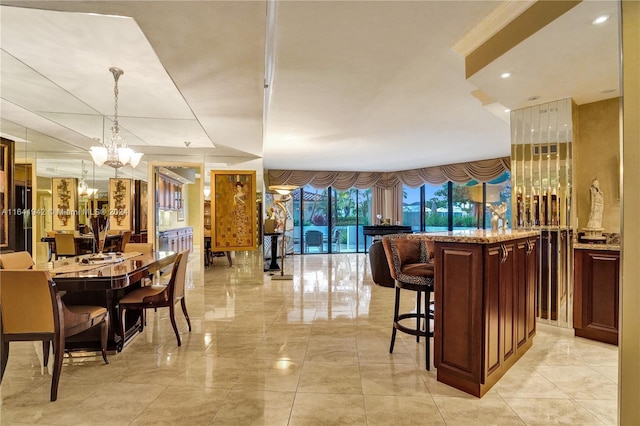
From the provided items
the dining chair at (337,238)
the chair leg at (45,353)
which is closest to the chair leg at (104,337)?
the chair leg at (45,353)

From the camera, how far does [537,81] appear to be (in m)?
3.15

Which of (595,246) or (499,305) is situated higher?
(595,246)

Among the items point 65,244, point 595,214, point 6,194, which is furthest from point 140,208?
point 595,214

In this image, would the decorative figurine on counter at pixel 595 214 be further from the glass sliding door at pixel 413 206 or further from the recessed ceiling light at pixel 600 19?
the glass sliding door at pixel 413 206

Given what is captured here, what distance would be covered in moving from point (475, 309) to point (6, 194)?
5865 millimetres

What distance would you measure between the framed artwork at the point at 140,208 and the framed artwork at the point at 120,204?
11 cm

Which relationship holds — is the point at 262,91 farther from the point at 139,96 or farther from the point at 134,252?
the point at 134,252

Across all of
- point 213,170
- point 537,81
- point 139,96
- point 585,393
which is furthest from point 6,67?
point 585,393

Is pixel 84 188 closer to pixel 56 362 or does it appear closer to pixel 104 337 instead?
pixel 104 337

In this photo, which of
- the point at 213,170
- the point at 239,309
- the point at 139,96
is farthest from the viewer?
the point at 213,170

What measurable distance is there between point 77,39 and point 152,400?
9.11 feet

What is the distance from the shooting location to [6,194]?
14.7 ft

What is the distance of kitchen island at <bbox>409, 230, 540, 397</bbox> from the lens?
2.26m

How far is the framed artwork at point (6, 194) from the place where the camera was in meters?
4.44
